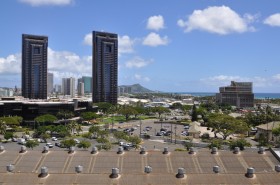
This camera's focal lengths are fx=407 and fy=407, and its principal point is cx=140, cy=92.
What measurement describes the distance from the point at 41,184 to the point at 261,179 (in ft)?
55.6

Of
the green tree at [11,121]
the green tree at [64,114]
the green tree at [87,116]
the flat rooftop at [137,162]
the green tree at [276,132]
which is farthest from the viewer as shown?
the green tree at [87,116]

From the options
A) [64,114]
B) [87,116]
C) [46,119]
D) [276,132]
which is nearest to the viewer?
[276,132]

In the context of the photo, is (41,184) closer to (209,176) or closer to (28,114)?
(209,176)

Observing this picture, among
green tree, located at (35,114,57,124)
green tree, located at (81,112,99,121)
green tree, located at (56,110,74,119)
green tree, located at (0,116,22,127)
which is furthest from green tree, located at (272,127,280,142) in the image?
green tree, located at (0,116,22,127)

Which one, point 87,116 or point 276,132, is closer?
point 276,132

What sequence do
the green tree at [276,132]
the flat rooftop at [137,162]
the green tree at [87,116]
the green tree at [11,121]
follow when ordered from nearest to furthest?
the flat rooftop at [137,162]
the green tree at [276,132]
the green tree at [11,121]
the green tree at [87,116]

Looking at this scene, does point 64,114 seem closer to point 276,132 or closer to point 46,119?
point 46,119

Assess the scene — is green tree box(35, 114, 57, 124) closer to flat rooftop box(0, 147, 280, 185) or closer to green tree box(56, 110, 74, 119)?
green tree box(56, 110, 74, 119)

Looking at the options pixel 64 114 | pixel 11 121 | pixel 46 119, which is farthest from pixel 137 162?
pixel 64 114

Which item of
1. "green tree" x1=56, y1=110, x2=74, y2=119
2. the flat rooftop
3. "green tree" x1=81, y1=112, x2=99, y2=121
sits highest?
the flat rooftop

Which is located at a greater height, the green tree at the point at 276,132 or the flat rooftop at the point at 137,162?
the flat rooftop at the point at 137,162

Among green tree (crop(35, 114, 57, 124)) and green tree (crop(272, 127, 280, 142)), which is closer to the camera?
green tree (crop(272, 127, 280, 142))

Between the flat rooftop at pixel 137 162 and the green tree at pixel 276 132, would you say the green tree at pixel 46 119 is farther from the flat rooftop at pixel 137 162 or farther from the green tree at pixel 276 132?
the flat rooftop at pixel 137 162

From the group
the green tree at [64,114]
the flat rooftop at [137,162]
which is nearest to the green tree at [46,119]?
the green tree at [64,114]
